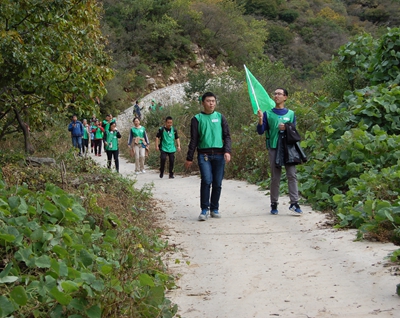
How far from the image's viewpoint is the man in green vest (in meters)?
8.71

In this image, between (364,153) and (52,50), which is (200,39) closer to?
(52,50)

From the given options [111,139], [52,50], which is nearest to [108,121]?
[111,139]

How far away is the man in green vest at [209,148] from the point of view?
28.6 ft

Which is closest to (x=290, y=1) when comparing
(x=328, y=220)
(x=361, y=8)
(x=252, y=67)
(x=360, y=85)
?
(x=361, y=8)

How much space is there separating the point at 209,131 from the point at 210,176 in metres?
0.70

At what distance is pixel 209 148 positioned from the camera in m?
8.76

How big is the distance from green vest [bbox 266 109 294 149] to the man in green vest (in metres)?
0.67

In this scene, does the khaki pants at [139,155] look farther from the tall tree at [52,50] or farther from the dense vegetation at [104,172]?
the tall tree at [52,50]

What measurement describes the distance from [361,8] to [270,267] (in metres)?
79.9

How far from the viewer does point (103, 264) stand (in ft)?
14.9

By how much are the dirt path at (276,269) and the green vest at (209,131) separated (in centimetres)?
116

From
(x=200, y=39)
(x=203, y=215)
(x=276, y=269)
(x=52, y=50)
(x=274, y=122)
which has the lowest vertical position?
(x=276, y=269)

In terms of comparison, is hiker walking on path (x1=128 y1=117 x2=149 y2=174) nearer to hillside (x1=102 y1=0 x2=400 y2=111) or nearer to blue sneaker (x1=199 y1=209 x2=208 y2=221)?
blue sneaker (x1=199 y1=209 x2=208 y2=221)

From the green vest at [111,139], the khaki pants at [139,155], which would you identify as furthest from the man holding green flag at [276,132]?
A: the khaki pants at [139,155]
